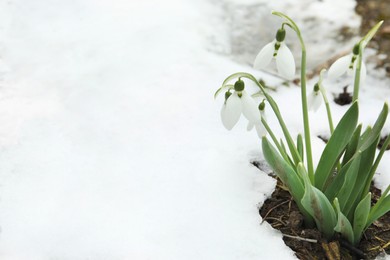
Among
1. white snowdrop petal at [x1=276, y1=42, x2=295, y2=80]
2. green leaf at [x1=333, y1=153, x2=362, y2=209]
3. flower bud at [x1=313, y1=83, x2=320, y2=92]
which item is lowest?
green leaf at [x1=333, y1=153, x2=362, y2=209]

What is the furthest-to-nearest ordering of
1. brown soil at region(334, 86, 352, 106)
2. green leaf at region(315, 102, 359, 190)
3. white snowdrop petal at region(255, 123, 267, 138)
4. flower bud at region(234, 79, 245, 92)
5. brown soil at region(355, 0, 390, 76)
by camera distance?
1. brown soil at region(355, 0, 390, 76)
2. brown soil at region(334, 86, 352, 106)
3. white snowdrop petal at region(255, 123, 267, 138)
4. green leaf at region(315, 102, 359, 190)
5. flower bud at region(234, 79, 245, 92)

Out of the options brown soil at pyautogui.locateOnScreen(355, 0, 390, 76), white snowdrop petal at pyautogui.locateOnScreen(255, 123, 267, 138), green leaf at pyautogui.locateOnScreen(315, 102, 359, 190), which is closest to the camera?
green leaf at pyautogui.locateOnScreen(315, 102, 359, 190)

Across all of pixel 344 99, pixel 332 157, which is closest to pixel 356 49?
pixel 332 157

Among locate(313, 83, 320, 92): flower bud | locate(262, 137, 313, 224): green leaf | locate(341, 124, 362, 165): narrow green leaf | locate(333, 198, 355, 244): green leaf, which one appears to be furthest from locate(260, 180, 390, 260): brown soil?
locate(313, 83, 320, 92): flower bud

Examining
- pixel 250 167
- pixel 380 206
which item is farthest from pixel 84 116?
pixel 380 206

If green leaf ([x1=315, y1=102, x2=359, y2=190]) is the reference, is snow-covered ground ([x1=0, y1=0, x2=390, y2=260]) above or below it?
below

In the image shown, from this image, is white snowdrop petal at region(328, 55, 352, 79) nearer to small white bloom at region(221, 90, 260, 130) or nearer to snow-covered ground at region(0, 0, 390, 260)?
small white bloom at region(221, 90, 260, 130)

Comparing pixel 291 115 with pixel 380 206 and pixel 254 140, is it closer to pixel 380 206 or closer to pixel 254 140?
pixel 254 140
